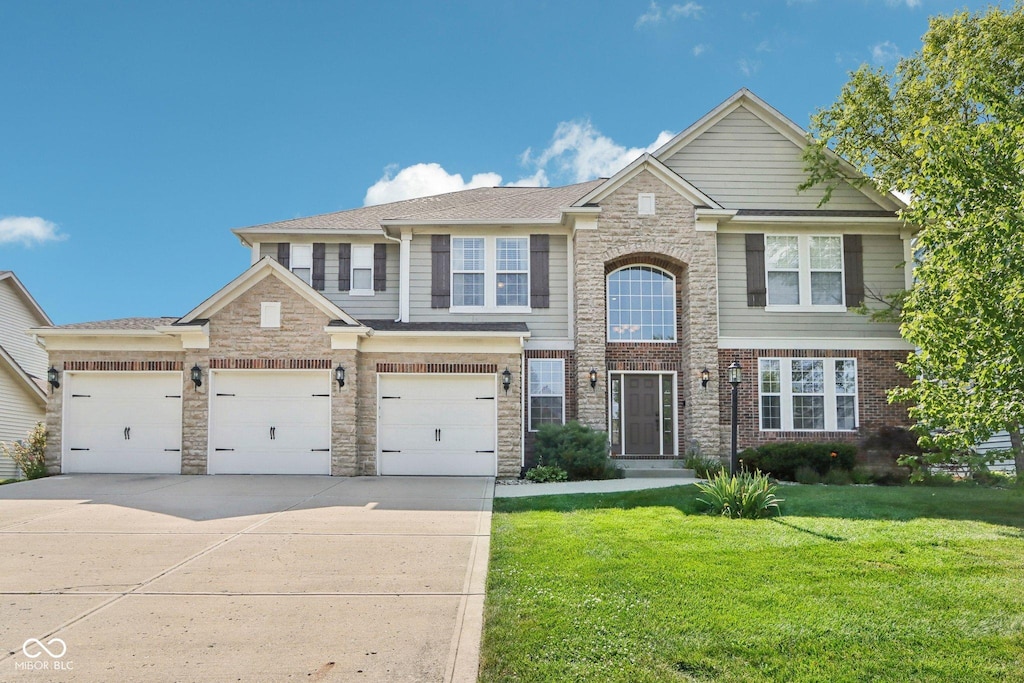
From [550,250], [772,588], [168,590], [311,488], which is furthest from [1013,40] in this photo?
[168,590]

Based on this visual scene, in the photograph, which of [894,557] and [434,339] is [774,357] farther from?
[894,557]

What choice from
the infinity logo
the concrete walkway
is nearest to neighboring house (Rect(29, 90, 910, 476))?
the concrete walkway

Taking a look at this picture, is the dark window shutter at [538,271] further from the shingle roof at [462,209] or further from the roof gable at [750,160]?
the roof gable at [750,160]

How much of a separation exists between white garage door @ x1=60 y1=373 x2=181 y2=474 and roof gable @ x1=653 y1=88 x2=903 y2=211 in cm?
1251

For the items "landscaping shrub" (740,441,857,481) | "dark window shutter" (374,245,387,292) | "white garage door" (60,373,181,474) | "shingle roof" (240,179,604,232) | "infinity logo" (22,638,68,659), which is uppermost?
"shingle roof" (240,179,604,232)

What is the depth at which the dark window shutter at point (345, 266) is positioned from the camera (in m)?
18.2

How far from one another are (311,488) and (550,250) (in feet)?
26.5

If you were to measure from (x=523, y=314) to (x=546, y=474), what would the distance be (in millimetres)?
4310

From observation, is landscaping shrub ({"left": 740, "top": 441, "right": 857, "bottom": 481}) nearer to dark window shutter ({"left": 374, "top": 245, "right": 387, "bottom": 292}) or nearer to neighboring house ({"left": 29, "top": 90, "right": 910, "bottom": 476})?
neighboring house ({"left": 29, "top": 90, "right": 910, "bottom": 476})

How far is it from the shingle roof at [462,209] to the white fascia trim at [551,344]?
2.89m

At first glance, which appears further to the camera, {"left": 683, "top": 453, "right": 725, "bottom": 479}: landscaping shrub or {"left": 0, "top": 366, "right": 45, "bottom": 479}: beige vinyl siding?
{"left": 0, "top": 366, "right": 45, "bottom": 479}: beige vinyl siding

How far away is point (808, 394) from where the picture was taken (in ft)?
57.8

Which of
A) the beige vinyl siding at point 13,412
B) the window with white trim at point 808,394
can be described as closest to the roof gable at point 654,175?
the window with white trim at point 808,394

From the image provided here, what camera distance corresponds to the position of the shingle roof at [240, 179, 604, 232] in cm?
1805
